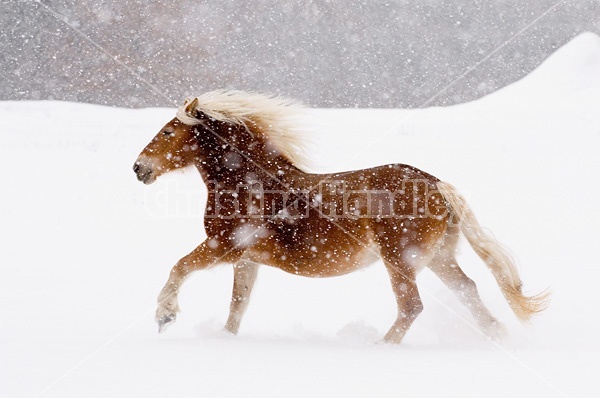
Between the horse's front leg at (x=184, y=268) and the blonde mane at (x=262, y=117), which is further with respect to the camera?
the blonde mane at (x=262, y=117)

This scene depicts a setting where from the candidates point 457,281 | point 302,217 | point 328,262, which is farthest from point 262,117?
point 457,281

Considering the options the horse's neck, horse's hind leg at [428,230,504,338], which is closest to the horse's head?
the horse's neck

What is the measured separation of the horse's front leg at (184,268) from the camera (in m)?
4.12

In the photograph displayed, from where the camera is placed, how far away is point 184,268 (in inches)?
164

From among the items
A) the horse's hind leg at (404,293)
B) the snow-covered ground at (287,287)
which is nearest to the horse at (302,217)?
the horse's hind leg at (404,293)

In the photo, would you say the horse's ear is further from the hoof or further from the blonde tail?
the blonde tail

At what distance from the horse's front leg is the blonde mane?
98 centimetres

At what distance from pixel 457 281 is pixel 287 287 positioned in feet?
7.29

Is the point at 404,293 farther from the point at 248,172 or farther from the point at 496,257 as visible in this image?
the point at 248,172

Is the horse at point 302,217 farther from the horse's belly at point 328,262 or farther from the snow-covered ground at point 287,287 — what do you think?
the snow-covered ground at point 287,287

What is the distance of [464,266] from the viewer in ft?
21.6

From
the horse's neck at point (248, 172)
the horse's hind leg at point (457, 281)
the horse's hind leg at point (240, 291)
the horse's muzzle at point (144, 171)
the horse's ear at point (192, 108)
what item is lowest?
the horse's hind leg at point (457, 281)

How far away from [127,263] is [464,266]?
3.92 m

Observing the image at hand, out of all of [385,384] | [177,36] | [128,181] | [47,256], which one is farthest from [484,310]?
[177,36]
